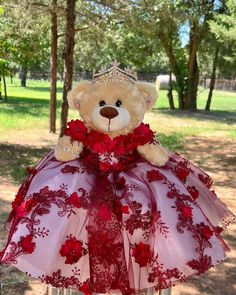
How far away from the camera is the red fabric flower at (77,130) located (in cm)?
308

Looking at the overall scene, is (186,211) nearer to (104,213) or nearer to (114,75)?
(104,213)

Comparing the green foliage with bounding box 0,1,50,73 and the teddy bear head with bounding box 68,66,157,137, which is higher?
the green foliage with bounding box 0,1,50,73

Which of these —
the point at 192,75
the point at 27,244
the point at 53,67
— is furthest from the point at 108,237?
the point at 192,75

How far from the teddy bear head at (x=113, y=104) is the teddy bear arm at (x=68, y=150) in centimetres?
19

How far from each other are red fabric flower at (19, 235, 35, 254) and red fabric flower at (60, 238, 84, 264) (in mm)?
168

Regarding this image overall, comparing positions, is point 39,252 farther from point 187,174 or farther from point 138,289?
point 187,174

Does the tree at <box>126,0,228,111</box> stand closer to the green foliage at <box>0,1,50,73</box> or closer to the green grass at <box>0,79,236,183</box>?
the green grass at <box>0,79,236,183</box>

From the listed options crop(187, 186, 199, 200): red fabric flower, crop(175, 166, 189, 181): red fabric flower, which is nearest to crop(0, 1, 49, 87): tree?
crop(175, 166, 189, 181): red fabric flower

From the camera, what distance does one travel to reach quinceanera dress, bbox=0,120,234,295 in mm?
2504

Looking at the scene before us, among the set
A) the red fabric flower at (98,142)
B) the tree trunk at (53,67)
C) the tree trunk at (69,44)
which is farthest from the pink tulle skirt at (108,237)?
the tree trunk at (53,67)

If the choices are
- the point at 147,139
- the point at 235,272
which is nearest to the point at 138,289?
the point at 147,139

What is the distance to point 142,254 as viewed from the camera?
2.52 m

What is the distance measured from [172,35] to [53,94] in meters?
12.0

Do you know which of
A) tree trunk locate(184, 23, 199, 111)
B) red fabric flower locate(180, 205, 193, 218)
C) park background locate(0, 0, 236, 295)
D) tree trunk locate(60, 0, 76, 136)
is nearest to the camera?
red fabric flower locate(180, 205, 193, 218)
